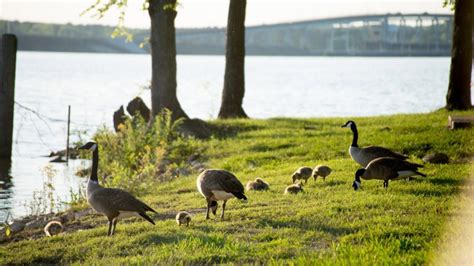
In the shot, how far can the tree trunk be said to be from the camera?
2842 centimetres

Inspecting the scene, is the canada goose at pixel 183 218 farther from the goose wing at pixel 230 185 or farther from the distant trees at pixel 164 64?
the distant trees at pixel 164 64

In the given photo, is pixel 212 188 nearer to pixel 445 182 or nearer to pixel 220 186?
pixel 220 186

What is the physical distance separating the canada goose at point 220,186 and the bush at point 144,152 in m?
7.19

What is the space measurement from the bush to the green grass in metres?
1.94

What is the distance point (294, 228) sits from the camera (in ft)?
42.4

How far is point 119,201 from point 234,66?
19.7 metres

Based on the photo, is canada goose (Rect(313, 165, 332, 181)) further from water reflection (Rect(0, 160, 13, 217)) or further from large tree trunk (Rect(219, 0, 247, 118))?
large tree trunk (Rect(219, 0, 247, 118))

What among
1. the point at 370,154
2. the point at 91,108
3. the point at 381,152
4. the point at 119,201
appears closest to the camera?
the point at 119,201

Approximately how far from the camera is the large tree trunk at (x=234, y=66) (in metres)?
32.4

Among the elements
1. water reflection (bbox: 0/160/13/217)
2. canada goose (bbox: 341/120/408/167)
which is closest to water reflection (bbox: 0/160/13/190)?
water reflection (bbox: 0/160/13/217)

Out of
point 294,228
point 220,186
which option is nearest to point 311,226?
point 294,228

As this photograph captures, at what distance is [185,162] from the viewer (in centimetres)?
2439

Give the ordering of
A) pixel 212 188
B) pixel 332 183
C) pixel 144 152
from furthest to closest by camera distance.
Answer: pixel 144 152
pixel 332 183
pixel 212 188

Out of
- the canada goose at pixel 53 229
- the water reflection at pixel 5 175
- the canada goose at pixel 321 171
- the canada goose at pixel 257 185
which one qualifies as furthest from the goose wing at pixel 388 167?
the water reflection at pixel 5 175
